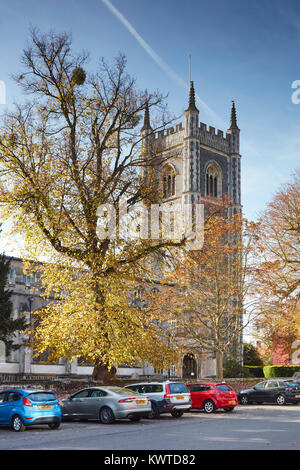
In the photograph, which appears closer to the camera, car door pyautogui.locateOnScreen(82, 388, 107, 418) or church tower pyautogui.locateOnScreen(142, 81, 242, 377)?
car door pyautogui.locateOnScreen(82, 388, 107, 418)

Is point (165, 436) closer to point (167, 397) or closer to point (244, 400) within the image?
point (167, 397)

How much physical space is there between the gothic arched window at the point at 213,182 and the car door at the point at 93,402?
5549 cm

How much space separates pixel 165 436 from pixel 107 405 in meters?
4.59

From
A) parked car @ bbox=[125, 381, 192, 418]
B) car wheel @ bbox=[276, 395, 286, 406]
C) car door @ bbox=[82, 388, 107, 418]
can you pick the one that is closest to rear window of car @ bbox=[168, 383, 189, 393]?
parked car @ bbox=[125, 381, 192, 418]

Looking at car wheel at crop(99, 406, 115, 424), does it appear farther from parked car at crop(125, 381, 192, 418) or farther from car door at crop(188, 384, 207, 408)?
car door at crop(188, 384, 207, 408)

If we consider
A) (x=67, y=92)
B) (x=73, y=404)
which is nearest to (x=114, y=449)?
(x=73, y=404)

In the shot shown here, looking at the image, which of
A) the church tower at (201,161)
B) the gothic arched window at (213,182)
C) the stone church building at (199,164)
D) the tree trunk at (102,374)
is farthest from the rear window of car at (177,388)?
the gothic arched window at (213,182)

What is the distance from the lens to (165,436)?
13914 millimetres

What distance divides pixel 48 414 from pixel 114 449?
5432mm

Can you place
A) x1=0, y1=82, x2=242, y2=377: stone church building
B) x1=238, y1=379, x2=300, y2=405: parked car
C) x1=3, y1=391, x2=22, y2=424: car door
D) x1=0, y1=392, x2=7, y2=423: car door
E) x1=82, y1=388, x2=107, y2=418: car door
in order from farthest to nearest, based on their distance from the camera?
x1=0, y1=82, x2=242, y2=377: stone church building → x1=238, y1=379, x2=300, y2=405: parked car → x1=82, y1=388, x2=107, y2=418: car door → x1=0, y1=392, x2=7, y2=423: car door → x1=3, y1=391, x2=22, y2=424: car door

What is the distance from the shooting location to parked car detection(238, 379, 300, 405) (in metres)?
27.7

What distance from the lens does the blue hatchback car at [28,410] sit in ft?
52.8

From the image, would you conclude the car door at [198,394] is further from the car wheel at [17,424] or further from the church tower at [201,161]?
the church tower at [201,161]
